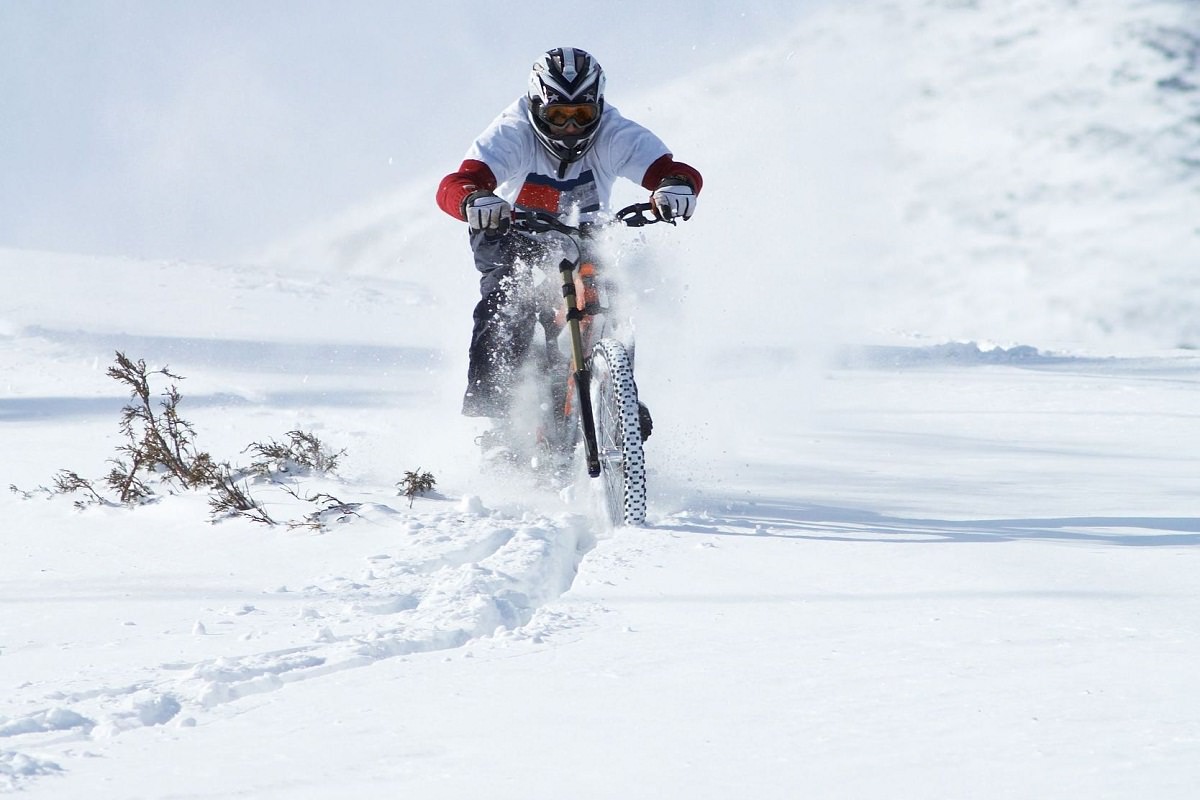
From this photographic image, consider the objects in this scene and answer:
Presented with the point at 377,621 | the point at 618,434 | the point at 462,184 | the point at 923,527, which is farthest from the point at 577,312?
the point at 377,621

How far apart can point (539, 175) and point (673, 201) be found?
0.75 m

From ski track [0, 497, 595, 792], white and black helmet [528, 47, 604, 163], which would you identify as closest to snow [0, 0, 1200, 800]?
ski track [0, 497, 595, 792]

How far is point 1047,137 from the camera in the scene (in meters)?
79.2

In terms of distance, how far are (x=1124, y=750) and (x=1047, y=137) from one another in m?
Answer: 85.8

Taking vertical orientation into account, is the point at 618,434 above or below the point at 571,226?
below

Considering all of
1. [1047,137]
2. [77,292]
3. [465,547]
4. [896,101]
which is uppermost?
[896,101]

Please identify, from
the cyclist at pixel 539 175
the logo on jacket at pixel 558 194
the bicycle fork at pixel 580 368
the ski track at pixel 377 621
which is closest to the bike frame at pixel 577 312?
the bicycle fork at pixel 580 368

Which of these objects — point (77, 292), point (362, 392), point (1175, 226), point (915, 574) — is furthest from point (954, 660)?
point (1175, 226)

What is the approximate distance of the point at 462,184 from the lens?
465 centimetres

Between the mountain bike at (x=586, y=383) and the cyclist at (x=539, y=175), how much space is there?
0.39ft

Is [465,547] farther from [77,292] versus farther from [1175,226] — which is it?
[1175,226]

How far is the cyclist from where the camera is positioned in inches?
186

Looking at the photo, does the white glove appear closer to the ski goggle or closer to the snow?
the snow

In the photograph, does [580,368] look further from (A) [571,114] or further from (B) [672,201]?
(A) [571,114]
